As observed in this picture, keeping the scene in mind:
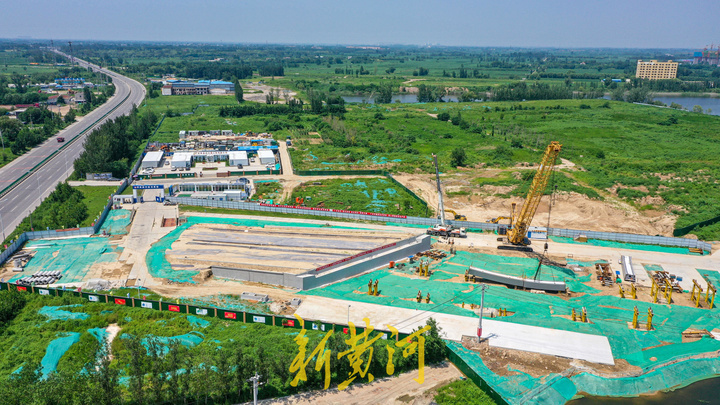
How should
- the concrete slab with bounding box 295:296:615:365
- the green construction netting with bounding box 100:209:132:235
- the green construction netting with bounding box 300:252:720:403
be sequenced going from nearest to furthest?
the green construction netting with bounding box 300:252:720:403 → the concrete slab with bounding box 295:296:615:365 → the green construction netting with bounding box 100:209:132:235

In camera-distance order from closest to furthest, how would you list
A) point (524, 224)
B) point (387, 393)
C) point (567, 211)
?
point (387, 393)
point (524, 224)
point (567, 211)

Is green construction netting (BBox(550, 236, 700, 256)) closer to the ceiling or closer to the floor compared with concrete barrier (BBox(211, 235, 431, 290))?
closer to the ceiling

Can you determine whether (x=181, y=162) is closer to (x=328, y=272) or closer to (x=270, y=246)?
(x=270, y=246)

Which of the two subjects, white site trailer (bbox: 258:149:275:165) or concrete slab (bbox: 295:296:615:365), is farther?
white site trailer (bbox: 258:149:275:165)

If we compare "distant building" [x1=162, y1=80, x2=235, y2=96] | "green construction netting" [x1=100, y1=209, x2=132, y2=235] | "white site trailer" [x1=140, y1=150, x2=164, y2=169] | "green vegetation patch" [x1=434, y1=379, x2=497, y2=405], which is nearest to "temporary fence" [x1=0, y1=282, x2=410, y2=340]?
"green vegetation patch" [x1=434, y1=379, x2=497, y2=405]

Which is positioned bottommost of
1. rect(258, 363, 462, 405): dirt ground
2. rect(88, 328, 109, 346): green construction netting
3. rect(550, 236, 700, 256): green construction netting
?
rect(258, 363, 462, 405): dirt ground

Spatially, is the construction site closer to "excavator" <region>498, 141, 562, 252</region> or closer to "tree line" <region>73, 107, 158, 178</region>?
"excavator" <region>498, 141, 562, 252</region>

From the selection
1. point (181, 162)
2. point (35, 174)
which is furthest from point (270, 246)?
point (35, 174)
